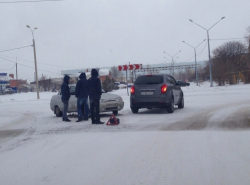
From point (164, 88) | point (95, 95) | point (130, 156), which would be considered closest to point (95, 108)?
point (95, 95)

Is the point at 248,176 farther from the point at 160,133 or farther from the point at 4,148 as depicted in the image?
the point at 4,148

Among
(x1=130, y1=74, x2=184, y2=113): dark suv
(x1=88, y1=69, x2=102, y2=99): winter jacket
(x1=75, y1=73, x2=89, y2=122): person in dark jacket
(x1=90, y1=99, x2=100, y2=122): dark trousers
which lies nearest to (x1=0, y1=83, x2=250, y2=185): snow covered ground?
(x1=90, y1=99, x2=100, y2=122): dark trousers

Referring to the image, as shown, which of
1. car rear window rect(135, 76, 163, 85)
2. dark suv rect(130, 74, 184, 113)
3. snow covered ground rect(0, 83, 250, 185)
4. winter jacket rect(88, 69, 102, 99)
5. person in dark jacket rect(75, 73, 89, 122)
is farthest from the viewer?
car rear window rect(135, 76, 163, 85)

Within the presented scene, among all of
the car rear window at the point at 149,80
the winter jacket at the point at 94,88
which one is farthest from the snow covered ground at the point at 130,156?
the car rear window at the point at 149,80

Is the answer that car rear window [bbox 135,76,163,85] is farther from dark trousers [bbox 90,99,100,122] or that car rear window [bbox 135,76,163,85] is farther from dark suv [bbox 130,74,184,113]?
dark trousers [bbox 90,99,100,122]

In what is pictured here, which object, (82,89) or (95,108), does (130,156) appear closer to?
(95,108)

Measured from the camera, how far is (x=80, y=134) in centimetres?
830

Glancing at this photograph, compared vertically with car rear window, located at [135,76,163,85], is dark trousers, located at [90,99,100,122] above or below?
below

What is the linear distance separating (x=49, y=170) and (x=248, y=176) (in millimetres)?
3154

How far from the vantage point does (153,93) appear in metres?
13.0

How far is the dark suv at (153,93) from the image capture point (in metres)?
12.9

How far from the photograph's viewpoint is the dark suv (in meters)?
12.9

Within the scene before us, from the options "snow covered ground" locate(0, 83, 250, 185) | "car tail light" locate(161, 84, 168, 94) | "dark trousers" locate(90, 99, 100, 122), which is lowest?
"snow covered ground" locate(0, 83, 250, 185)

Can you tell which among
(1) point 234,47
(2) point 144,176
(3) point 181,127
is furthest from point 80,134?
(1) point 234,47
